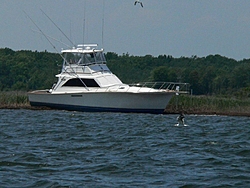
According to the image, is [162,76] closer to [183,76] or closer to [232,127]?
[183,76]

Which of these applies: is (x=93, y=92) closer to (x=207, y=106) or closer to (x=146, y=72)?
(x=207, y=106)

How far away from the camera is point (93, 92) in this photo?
4006 centimetres

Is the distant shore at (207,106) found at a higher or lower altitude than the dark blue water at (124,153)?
higher

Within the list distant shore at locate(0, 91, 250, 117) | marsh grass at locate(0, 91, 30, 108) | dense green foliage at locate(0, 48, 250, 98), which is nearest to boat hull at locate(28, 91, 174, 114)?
distant shore at locate(0, 91, 250, 117)

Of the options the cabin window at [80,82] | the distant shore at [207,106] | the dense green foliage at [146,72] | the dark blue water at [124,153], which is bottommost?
the dark blue water at [124,153]

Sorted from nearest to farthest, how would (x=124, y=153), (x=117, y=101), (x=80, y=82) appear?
(x=124, y=153), (x=117, y=101), (x=80, y=82)

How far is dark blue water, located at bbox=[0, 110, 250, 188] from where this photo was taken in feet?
61.3

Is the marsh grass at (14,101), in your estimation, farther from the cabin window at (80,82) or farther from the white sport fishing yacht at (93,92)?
the cabin window at (80,82)

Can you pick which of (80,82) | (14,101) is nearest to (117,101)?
(80,82)

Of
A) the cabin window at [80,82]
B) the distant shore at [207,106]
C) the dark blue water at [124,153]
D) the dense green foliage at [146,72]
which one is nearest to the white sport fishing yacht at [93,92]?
the cabin window at [80,82]

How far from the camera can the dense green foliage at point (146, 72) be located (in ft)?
218

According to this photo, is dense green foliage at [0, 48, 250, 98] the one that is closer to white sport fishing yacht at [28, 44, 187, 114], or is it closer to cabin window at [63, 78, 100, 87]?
white sport fishing yacht at [28, 44, 187, 114]

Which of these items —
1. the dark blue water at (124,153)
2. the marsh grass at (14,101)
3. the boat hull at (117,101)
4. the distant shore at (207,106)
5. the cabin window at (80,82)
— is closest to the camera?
the dark blue water at (124,153)

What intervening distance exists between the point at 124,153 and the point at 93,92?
17348mm
